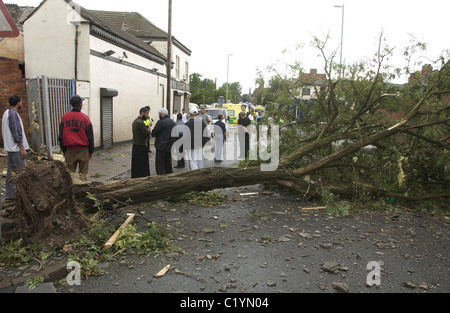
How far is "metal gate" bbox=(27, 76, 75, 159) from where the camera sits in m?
10.6

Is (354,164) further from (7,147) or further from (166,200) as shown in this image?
(7,147)

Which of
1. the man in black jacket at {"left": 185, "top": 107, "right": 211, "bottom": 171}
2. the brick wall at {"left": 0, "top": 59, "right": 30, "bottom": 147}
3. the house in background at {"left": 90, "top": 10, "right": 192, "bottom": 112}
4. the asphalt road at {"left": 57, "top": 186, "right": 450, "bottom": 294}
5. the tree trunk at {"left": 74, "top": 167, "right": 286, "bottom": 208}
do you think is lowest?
the asphalt road at {"left": 57, "top": 186, "right": 450, "bottom": 294}

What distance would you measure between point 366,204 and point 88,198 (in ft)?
15.9

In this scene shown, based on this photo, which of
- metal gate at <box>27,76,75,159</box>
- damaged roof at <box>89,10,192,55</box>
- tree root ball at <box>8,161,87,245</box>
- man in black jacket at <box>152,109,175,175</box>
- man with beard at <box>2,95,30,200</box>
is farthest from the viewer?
damaged roof at <box>89,10,192,55</box>

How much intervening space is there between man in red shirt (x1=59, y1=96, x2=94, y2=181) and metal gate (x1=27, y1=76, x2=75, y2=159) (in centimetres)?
452

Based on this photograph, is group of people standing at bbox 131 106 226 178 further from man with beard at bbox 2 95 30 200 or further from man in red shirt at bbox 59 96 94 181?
man with beard at bbox 2 95 30 200

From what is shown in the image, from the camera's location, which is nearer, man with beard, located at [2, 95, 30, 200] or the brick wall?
man with beard, located at [2, 95, 30, 200]

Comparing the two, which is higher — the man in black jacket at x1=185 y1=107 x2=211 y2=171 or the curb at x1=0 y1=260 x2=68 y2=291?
the man in black jacket at x1=185 y1=107 x2=211 y2=171

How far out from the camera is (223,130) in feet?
39.7

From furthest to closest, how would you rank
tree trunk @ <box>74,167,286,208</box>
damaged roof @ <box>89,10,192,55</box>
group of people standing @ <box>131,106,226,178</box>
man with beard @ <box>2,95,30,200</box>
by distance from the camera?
1. damaged roof @ <box>89,10,192,55</box>
2. group of people standing @ <box>131,106,226,178</box>
3. man with beard @ <box>2,95,30,200</box>
4. tree trunk @ <box>74,167,286,208</box>

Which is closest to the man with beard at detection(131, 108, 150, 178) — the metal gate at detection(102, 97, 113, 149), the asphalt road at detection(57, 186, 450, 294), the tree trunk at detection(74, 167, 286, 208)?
the asphalt road at detection(57, 186, 450, 294)

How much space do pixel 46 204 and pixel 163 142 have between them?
424 cm

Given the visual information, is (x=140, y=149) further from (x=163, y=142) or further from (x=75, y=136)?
(x=75, y=136)

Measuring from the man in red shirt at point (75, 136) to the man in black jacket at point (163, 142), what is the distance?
2131mm
